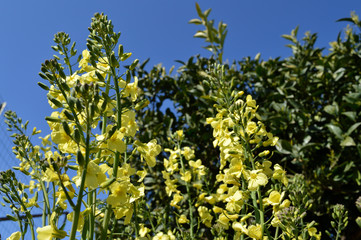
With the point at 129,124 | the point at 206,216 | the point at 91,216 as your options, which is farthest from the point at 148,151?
the point at 206,216

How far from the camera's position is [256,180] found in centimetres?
127

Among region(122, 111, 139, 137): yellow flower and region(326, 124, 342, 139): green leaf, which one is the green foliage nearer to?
region(326, 124, 342, 139): green leaf

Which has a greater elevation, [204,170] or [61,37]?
[61,37]

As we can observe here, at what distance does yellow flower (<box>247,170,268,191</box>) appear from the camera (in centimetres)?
125

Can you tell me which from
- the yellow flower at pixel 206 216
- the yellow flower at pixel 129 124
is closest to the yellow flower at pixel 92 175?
the yellow flower at pixel 129 124

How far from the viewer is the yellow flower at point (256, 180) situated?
1.25 meters

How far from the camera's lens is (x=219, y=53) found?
2.26 meters

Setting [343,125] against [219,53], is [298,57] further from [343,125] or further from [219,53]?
[219,53]

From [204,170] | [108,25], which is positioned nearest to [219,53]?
[204,170]

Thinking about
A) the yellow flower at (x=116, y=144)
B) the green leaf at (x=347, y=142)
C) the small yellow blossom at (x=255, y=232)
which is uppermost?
the green leaf at (x=347, y=142)

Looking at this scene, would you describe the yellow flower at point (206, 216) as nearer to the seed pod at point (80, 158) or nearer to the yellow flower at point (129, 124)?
the yellow flower at point (129, 124)

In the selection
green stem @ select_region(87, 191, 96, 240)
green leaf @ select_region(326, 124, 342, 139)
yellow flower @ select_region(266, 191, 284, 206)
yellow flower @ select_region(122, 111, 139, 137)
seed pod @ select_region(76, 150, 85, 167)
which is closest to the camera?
seed pod @ select_region(76, 150, 85, 167)

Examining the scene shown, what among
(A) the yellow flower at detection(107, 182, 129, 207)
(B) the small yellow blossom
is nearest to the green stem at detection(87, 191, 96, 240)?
(A) the yellow flower at detection(107, 182, 129, 207)

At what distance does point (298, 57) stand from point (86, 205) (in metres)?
3.12
